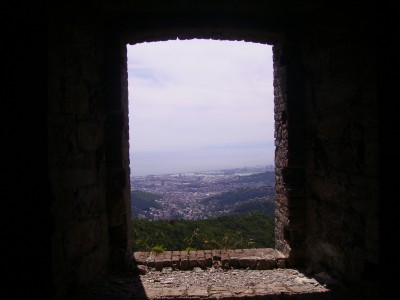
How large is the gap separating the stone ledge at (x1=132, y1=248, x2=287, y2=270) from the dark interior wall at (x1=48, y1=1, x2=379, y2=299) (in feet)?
0.77

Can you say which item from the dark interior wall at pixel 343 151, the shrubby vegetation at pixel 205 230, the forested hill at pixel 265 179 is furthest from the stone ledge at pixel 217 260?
the forested hill at pixel 265 179

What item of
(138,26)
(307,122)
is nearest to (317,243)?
(307,122)

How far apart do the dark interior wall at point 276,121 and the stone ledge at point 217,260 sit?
0.23 meters

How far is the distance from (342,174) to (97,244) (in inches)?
99.8

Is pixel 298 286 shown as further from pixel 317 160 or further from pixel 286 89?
pixel 286 89

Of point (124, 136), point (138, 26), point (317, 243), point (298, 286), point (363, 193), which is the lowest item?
point (298, 286)

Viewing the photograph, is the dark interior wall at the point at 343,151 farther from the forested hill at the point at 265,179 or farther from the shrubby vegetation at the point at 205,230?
the forested hill at the point at 265,179

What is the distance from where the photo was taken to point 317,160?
12.3 feet

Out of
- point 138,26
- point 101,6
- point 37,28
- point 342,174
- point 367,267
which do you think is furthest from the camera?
point 138,26

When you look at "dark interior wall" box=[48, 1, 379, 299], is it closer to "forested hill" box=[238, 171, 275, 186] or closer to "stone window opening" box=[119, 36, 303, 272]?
"stone window opening" box=[119, 36, 303, 272]

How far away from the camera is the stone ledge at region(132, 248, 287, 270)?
4004 millimetres

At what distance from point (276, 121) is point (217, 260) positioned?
1862 mm

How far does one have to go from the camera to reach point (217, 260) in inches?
162

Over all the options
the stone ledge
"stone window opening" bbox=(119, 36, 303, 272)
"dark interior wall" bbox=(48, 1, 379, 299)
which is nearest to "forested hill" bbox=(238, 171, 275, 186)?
"stone window opening" bbox=(119, 36, 303, 272)
